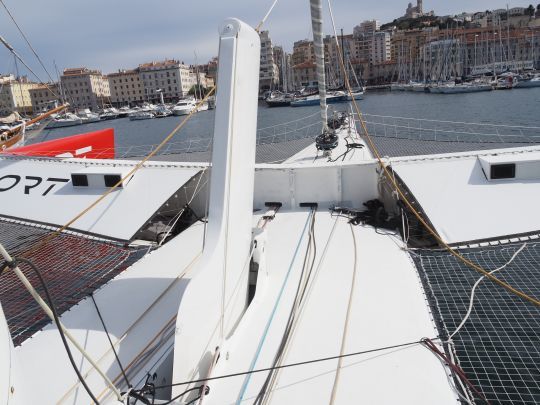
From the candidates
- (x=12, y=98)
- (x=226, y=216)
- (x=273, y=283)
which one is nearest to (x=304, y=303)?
(x=273, y=283)

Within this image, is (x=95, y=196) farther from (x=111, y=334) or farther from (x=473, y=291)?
(x=473, y=291)

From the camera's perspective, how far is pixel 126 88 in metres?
90.8

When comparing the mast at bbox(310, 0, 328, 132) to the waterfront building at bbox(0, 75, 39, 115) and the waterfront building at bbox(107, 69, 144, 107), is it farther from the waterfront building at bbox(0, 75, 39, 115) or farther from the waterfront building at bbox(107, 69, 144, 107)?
the waterfront building at bbox(107, 69, 144, 107)

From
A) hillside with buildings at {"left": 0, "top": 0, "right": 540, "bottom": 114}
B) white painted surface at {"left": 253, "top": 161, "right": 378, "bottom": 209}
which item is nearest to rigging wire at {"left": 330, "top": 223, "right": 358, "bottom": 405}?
white painted surface at {"left": 253, "top": 161, "right": 378, "bottom": 209}

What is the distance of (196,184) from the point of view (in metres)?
5.02

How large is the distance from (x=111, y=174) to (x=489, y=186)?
400 cm

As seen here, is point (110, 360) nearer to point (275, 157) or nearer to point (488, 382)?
point (488, 382)

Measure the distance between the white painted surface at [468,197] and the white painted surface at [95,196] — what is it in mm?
2502

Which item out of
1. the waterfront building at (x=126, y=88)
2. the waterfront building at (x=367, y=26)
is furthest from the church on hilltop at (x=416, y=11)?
the waterfront building at (x=126, y=88)

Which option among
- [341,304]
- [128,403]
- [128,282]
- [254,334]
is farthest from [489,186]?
[128,403]

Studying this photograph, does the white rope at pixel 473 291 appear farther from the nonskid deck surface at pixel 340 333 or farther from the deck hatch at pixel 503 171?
the deck hatch at pixel 503 171

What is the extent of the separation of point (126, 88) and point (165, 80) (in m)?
9.05

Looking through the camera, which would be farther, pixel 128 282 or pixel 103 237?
pixel 103 237

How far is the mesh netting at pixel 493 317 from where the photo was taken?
2051 mm
